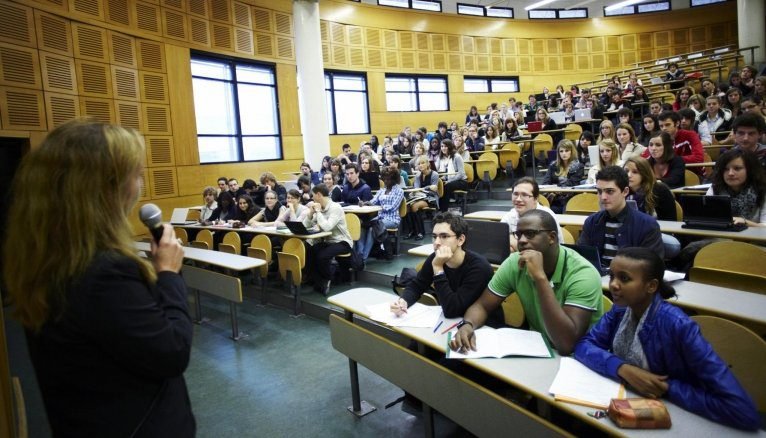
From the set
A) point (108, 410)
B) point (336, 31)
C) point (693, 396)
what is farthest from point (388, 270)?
point (336, 31)

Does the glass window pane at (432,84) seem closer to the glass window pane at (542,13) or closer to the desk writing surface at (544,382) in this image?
the glass window pane at (542,13)

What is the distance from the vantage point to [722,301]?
2029 mm

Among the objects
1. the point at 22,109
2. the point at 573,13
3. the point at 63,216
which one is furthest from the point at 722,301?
the point at 573,13

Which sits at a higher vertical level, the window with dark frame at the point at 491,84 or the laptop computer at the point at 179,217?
the window with dark frame at the point at 491,84

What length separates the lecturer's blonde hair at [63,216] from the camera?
912 millimetres

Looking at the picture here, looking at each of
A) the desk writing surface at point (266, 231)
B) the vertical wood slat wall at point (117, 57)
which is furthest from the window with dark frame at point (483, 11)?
the desk writing surface at point (266, 231)

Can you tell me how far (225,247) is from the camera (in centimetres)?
537

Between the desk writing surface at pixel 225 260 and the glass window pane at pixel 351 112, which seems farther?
the glass window pane at pixel 351 112

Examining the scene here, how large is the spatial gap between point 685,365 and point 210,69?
9967mm

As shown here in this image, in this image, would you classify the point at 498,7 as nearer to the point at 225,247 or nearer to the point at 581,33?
the point at 581,33

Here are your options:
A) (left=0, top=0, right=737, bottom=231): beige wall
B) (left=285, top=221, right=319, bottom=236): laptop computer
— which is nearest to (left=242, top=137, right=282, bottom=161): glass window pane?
(left=0, top=0, right=737, bottom=231): beige wall

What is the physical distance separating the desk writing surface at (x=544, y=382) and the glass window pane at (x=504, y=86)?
14.1 meters

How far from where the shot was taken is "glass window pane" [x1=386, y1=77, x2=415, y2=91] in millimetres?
12983

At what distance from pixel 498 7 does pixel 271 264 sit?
13.3 meters
